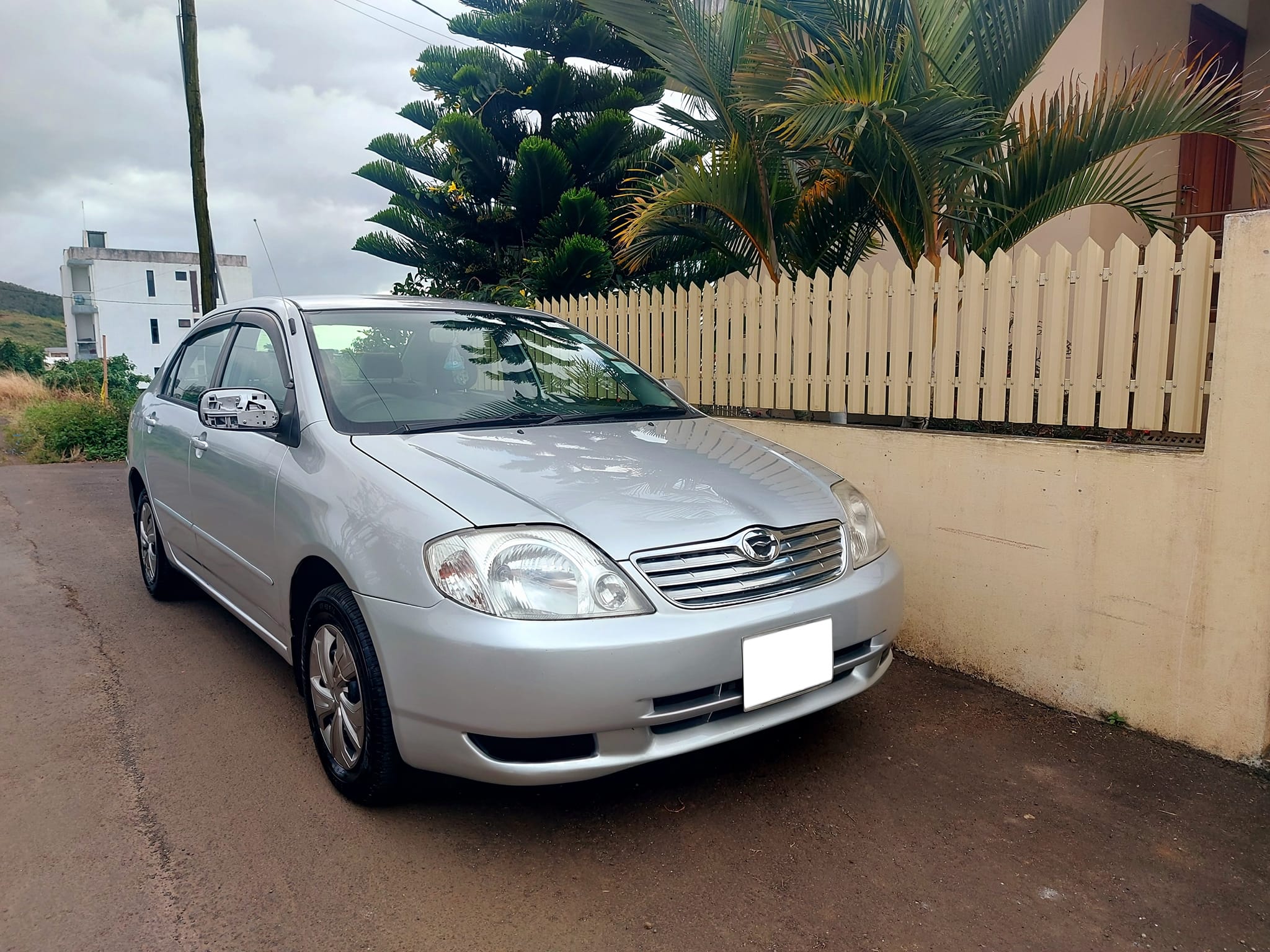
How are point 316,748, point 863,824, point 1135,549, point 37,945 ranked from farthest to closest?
point 1135,549 → point 316,748 → point 863,824 → point 37,945

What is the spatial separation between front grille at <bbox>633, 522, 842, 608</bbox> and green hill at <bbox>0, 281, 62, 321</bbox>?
98.7m

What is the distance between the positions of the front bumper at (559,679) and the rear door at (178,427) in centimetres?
218

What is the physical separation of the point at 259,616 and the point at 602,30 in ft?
33.4

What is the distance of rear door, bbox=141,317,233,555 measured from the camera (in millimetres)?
4039

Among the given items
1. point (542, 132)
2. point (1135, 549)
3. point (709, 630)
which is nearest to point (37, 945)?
point (709, 630)

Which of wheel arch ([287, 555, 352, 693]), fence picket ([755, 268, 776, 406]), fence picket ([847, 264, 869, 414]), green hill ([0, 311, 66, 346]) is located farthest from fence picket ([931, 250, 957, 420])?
green hill ([0, 311, 66, 346])

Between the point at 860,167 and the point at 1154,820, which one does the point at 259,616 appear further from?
the point at 860,167

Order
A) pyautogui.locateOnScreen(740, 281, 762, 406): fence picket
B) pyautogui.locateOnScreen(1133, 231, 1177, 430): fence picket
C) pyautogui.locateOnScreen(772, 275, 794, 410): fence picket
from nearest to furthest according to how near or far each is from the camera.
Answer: pyautogui.locateOnScreen(1133, 231, 1177, 430): fence picket → pyautogui.locateOnScreen(772, 275, 794, 410): fence picket → pyautogui.locateOnScreen(740, 281, 762, 406): fence picket

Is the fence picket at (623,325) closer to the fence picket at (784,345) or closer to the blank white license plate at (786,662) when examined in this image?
the fence picket at (784,345)

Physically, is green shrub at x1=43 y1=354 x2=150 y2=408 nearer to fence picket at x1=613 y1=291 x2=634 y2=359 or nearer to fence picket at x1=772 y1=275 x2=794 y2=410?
fence picket at x1=613 y1=291 x2=634 y2=359

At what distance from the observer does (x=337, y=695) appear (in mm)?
2645

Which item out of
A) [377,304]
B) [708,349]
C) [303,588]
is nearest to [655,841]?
[303,588]

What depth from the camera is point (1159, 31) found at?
6.68 meters

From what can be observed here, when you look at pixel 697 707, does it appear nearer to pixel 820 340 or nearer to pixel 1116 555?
pixel 1116 555
